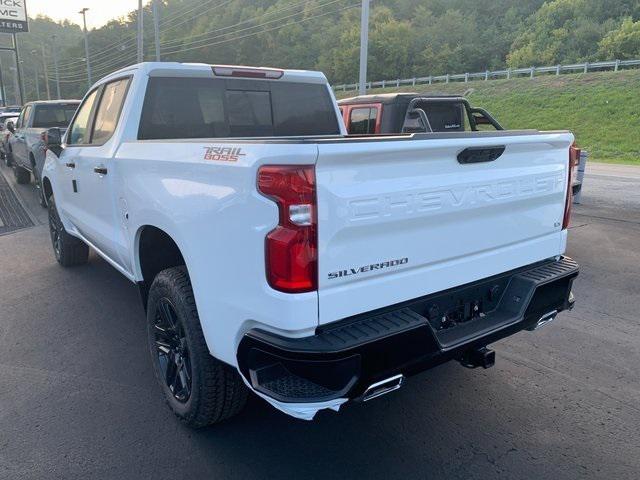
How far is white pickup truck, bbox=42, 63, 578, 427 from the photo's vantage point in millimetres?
2154

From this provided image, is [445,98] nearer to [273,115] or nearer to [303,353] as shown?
[273,115]

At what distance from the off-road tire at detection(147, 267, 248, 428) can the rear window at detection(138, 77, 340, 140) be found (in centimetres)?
137

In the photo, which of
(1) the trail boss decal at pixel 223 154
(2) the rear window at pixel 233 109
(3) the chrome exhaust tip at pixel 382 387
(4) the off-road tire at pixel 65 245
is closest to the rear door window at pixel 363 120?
(2) the rear window at pixel 233 109

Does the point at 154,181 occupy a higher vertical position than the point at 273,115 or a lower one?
lower

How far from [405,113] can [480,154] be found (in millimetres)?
6335

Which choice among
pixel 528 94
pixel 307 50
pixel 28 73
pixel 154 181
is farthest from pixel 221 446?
pixel 28 73

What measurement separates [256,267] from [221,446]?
1231 millimetres

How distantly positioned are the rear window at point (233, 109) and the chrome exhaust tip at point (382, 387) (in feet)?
8.12

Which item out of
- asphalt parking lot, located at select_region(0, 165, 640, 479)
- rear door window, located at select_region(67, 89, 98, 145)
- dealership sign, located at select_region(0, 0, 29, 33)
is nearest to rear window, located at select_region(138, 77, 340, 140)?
rear door window, located at select_region(67, 89, 98, 145)

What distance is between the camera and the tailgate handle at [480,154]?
2.55 metres

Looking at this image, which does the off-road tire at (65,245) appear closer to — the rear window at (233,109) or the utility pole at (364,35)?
the rear window at (233,109)

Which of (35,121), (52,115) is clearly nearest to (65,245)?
(35,121)

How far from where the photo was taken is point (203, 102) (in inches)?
161

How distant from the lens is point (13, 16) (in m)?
43.5
